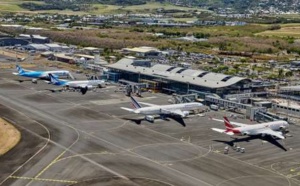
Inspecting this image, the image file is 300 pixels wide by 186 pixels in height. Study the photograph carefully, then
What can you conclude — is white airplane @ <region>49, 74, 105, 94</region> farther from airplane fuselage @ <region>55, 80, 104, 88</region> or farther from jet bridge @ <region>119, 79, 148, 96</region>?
jet bridge @ <region>119, 79, 148, 96</region>

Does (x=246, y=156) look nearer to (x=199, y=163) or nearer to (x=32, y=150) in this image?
(x=199, y=163)

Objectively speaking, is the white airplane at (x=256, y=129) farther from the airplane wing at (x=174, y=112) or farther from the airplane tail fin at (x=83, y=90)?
the airplane tail fin at (x=83, y=90)

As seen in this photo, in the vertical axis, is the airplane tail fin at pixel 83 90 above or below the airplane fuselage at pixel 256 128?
below

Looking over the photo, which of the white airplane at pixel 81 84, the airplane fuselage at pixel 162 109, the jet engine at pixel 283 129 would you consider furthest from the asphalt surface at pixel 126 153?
the white airplane at pixel 81 84

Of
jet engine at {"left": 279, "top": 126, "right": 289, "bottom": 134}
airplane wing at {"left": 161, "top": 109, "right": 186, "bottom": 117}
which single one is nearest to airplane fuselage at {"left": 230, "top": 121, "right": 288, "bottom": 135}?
jet engine at {"left": 279, "top": 126, "right": 289, "bottom": 134}

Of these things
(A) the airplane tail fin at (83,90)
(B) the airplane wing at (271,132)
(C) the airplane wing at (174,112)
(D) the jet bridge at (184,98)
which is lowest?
(A) the airplane tail fin at (83,90)

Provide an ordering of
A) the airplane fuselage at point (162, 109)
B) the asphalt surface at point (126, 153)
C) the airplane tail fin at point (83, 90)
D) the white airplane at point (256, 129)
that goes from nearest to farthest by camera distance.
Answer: the asphalt surface at point (126, 153) → the white airplane at point (256, 129) → the airplane fuselage at point (162, 109) → the airplane tail fin at point (83, 90)

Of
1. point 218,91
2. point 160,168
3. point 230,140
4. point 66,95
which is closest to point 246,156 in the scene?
point 230,140
